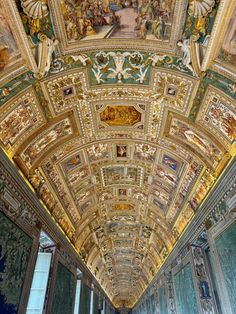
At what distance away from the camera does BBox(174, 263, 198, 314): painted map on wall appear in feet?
39.8

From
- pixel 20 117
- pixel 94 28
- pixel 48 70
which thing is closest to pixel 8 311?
pixel 20 117

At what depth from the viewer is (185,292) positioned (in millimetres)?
13203

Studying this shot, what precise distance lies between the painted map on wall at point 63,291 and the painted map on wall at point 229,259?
7.75m

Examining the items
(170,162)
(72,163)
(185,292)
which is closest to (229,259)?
(170,162)

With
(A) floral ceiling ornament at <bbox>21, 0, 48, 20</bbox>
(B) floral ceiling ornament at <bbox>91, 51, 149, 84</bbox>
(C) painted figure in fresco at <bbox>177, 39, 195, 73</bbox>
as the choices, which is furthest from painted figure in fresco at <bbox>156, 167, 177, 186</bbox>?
→ (A) floral ceiling ornament at <bbox>21, 0, 48, 20</bbox>

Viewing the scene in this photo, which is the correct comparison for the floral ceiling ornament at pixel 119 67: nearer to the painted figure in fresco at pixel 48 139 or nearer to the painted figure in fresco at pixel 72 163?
the painted figure in fresco at pixel 48 139

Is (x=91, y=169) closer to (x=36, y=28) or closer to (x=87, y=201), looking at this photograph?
(x=87, y=201)

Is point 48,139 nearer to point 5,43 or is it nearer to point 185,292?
point 5,43

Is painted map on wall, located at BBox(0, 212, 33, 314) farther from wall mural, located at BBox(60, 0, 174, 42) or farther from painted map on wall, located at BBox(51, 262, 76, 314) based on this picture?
wall mural, located at BBox(60, 0, 174, 42)

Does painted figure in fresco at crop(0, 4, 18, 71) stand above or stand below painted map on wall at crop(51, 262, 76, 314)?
above

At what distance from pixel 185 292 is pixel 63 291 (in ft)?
21.6

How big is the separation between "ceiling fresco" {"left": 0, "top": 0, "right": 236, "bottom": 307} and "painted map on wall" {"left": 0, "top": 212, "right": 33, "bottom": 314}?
8.03 feet

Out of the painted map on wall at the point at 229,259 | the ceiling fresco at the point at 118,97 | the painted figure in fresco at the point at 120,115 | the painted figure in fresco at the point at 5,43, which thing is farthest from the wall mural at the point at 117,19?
the painted map on wall at the point at 229,259

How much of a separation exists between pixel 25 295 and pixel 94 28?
888 centimetres
